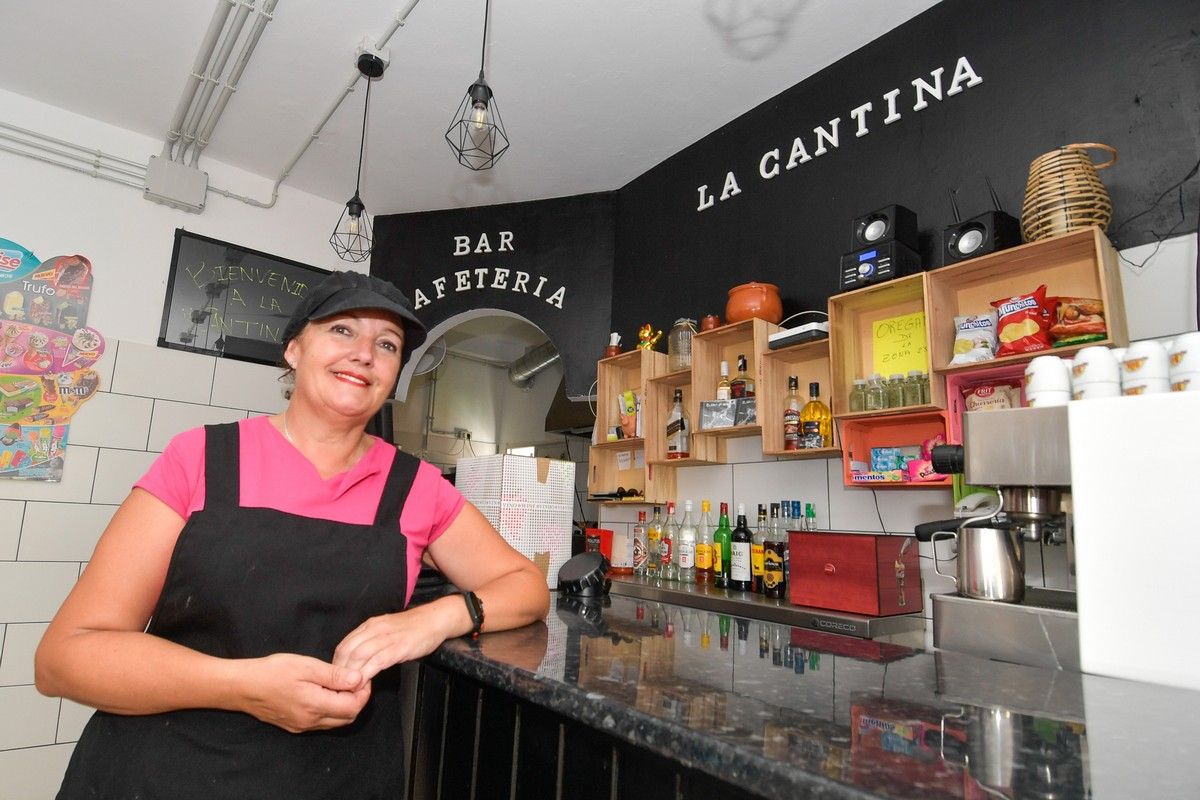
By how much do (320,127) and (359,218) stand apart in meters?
0.68

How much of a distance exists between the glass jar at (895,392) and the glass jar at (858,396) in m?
0.07

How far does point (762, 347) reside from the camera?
8.55 feet

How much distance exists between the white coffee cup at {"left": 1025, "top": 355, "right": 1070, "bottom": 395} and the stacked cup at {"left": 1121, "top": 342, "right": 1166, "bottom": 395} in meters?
0.08

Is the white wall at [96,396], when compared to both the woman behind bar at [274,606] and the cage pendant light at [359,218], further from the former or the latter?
the woman behind bar at [274,606]

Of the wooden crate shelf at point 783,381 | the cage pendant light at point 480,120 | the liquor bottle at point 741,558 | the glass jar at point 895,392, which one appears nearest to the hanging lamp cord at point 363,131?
the cage pendant light at point 480,120

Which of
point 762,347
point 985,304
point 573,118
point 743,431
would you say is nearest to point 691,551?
point 743,431

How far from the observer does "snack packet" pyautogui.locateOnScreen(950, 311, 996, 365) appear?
6.39 feet

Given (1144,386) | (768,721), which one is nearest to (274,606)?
(768,721)

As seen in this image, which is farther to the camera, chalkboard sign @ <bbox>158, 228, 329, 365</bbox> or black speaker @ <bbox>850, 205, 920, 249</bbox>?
chalkboard sign @ <bbox>158, 228, 329, 365</bbox>

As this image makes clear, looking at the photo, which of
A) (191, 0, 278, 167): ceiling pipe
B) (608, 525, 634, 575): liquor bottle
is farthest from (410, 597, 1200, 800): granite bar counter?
(191, 0, 278, 167): ceiling pipe

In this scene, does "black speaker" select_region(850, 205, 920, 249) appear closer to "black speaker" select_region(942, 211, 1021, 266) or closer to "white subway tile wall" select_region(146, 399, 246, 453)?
"black speaker" select_region(942, 211, 1021, 266)

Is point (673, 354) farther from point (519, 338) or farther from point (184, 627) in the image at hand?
point (519, 338)

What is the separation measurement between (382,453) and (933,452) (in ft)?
3.68

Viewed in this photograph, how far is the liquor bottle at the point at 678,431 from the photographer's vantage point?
2.95 m
